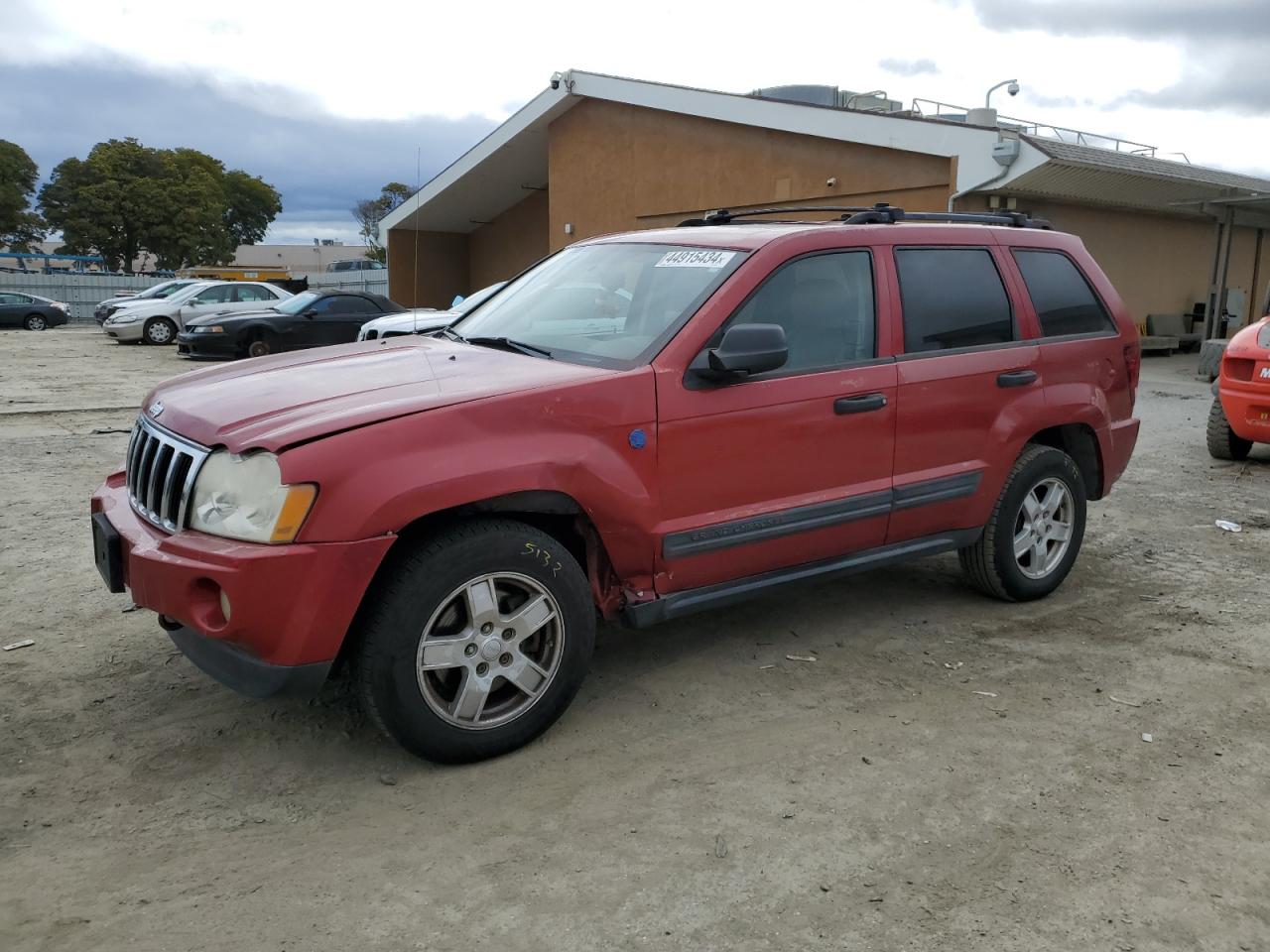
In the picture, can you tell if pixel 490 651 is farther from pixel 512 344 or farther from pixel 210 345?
pixel 210 345

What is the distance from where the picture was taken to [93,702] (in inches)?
155

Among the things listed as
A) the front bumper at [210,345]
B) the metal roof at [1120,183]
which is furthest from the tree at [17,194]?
the metal roof at [1120,183]

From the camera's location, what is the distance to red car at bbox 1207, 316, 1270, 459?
8.20 metres

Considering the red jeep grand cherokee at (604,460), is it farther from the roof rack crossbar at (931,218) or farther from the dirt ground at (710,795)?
the dirt ground at (710,795)

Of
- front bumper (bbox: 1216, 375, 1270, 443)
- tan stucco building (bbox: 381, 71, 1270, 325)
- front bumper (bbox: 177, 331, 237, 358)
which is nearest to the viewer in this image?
front bumper (bbox: 1216, 375, 1270, 443)

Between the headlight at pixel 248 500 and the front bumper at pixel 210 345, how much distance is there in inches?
627

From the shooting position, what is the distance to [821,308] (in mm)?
4277

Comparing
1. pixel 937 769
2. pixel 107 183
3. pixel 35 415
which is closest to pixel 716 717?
pixel 937 769

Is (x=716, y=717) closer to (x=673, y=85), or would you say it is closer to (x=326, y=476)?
(x=326, y=476)

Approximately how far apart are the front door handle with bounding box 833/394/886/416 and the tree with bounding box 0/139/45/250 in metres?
66.6

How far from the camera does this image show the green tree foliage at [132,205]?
5766 centimetres

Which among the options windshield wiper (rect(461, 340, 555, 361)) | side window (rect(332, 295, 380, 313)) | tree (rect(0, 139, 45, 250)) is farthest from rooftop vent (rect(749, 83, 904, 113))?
tree (rect(0, 139, 45, 250))

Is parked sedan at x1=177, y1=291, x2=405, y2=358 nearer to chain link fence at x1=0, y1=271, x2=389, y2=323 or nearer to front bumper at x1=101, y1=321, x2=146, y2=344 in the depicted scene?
front bumper at x1=101, y1=321, x2=146, y2=344

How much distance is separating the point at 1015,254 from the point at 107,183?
63.0 meters
